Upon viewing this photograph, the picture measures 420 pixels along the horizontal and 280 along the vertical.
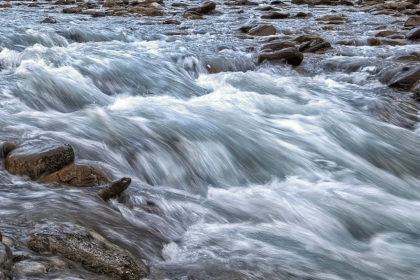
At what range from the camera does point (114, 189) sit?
4574 mm

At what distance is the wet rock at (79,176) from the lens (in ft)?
15.3

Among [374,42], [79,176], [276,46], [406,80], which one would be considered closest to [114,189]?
[79,176]

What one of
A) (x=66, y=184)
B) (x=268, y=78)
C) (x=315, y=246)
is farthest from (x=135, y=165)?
(x=268, y=78)

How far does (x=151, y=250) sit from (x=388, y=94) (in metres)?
5.91

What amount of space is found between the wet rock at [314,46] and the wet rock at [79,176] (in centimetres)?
768

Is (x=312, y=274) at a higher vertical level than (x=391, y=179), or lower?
higher

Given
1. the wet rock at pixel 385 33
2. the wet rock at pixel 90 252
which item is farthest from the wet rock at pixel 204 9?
→ the wet rock at pixel 90 252

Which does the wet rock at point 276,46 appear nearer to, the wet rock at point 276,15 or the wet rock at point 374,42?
the wet rock at point 374,42

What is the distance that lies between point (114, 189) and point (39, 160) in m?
0.72

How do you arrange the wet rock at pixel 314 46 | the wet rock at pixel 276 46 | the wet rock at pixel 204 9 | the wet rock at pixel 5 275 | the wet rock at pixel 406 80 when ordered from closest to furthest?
the wet rock at pixel 5 275
the wet rock at pixel 406 80
the wet rock at pixel 276 46
the wet rock at pixel 314 46
the wet rock at pixel 204 9

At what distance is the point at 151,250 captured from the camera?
3.84m

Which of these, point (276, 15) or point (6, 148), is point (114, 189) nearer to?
point (6, 148)

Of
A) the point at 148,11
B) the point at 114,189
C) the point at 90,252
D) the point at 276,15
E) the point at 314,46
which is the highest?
the point at 90,252

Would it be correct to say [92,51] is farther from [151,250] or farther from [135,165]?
[151,250]
